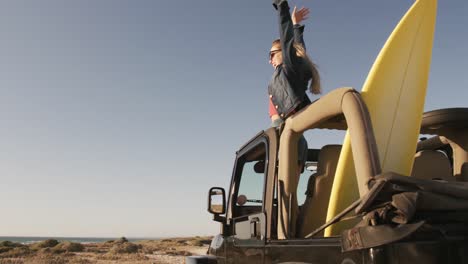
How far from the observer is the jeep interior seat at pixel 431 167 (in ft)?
12.8

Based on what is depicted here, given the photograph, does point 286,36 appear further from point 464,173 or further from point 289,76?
point 464,173

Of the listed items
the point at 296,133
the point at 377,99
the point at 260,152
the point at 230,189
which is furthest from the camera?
the point at 230,189

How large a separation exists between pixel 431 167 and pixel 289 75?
4.85ft

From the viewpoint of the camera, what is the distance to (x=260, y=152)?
4.72 metres

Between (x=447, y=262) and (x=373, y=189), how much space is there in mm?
463

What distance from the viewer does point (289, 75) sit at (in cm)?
415

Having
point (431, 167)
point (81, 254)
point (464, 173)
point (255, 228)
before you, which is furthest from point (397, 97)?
point (81, 254)

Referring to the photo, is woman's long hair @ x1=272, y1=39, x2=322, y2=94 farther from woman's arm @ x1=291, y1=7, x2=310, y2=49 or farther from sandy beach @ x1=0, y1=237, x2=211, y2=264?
sandy beach @ x1=0, y1=237, x2=211, y2=264

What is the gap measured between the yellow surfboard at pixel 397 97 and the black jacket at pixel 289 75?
3.12 ft

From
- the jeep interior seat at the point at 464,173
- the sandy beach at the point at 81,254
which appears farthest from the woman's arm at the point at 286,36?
the sandy beach at the point at 81,254

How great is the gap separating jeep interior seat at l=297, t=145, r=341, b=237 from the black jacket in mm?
589

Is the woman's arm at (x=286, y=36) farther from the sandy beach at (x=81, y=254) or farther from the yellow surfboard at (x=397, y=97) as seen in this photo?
the sandy beach at (x=81, y=254)

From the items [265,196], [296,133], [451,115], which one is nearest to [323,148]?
[296,133]

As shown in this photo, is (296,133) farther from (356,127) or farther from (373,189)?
(373,189)
